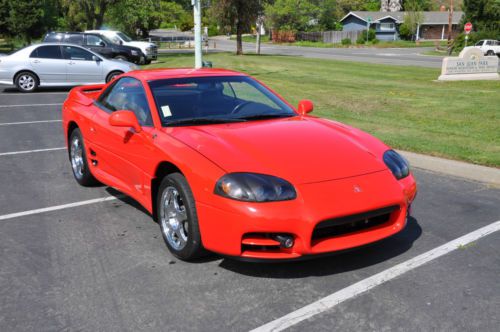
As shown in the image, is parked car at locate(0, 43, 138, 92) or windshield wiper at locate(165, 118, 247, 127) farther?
parked car at locate(0, 43, 138, 92)

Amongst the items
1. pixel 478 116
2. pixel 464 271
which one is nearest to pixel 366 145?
pixel 464 271

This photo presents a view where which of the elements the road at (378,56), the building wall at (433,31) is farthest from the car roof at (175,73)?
the building wall at (433,31)

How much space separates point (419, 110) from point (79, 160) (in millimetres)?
8133

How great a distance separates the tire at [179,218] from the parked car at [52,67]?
14311 mm

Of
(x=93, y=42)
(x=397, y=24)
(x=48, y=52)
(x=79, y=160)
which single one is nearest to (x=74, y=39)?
(x=93, y=42)

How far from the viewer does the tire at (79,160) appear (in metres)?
5.98

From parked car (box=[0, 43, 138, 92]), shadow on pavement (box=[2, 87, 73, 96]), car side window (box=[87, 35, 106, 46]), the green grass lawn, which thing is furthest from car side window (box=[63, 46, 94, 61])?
car side window (box=[87, 35, 106, 46])

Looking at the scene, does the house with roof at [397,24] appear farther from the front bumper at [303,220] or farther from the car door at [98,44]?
the front bumper at [303,220]

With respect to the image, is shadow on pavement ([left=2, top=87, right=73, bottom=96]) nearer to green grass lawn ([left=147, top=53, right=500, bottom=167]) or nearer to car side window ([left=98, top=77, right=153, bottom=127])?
green grass lawn ([left=147, top=53, right=500, bottom=167])

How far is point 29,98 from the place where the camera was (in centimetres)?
1573

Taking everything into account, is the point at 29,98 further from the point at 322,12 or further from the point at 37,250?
the point at 322,12

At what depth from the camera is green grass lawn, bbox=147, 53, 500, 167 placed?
806cm

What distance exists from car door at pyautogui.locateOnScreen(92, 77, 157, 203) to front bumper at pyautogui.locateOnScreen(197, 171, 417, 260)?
1.05 meters

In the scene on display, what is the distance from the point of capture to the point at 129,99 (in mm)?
5141
